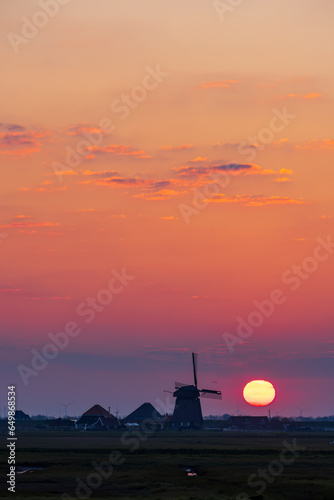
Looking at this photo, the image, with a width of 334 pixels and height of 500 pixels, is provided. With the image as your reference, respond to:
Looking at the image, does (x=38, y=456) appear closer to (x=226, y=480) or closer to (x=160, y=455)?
(x=160, y=455)

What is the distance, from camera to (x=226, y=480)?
65.3 m

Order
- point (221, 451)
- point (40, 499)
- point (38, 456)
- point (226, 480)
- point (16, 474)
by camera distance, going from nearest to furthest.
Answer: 1. point (40, 499)
2. point (226, 480)
3. point (16, 474)
4. point (38, 456)
5. point (221, 451)

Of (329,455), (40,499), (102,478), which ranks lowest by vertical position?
(40,499)

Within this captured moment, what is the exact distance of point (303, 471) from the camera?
74.2 meters

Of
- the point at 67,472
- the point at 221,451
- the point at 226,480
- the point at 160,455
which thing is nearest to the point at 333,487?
the point at 226,480

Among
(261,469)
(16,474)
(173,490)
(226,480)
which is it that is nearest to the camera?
(173,490)

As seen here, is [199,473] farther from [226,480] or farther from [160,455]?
[160,455]

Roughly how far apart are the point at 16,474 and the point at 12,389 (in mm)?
8411

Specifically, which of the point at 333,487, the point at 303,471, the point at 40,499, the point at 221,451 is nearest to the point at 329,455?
the point at 221,451

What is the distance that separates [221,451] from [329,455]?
1571 cm

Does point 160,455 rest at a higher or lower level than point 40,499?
higher

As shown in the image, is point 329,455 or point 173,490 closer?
point 173,490

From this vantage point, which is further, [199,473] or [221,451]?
[221,451]

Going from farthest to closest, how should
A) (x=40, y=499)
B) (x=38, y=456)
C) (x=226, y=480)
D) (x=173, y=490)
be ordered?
(x=38, y=456)
(x=226, y=480)
(x=173, y=490)
(x=40, y=499)
